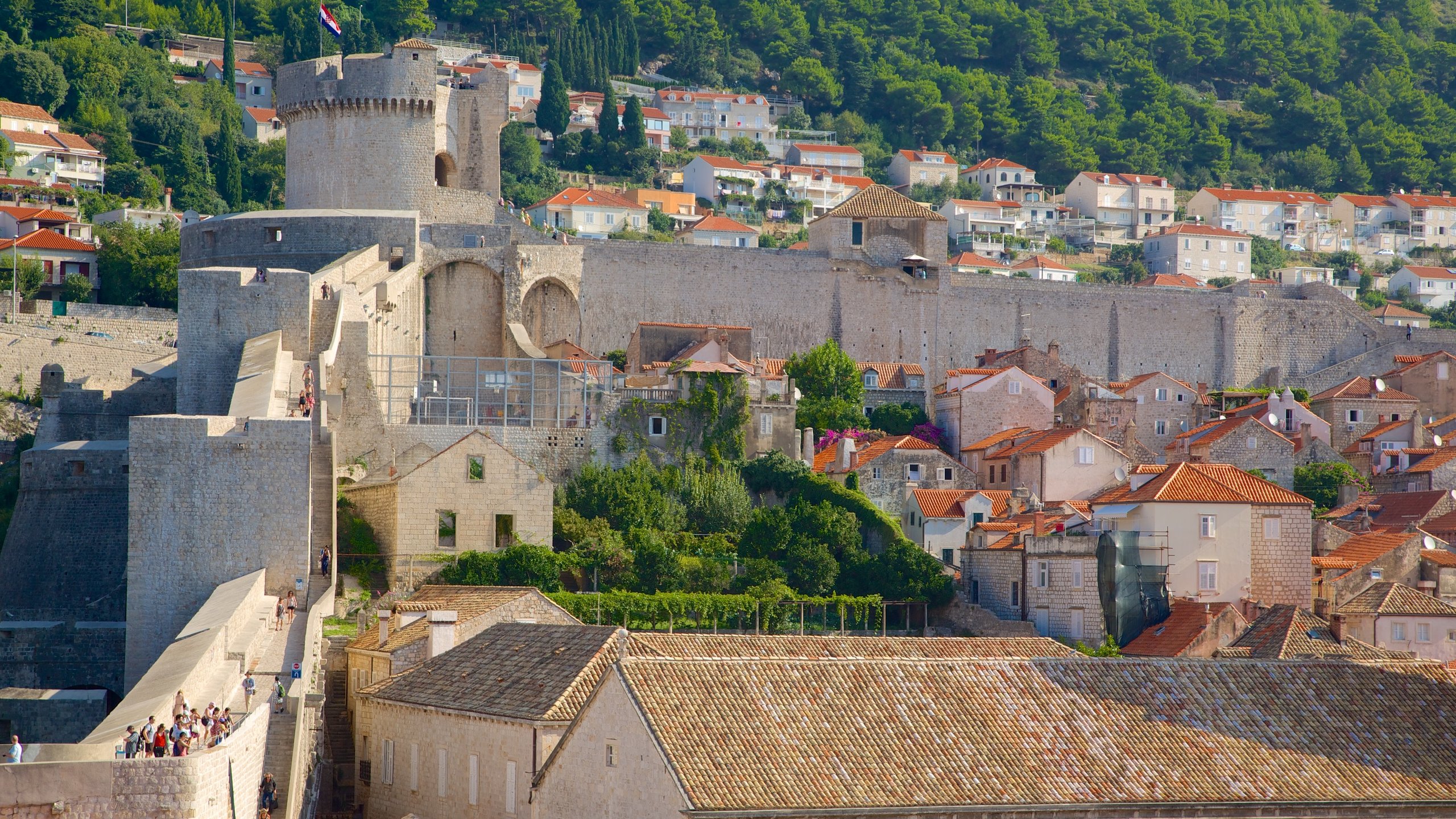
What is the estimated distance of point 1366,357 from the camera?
60750mm

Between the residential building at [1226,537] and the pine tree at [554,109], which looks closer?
the residential building at [1226,537]

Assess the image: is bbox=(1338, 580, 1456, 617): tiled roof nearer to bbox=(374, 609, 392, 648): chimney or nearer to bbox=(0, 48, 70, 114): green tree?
bbox=(374, 609, 392, 648): chimney

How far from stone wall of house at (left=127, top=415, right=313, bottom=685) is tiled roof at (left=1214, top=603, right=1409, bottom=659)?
14.6 meters

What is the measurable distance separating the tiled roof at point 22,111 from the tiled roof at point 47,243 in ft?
63.7

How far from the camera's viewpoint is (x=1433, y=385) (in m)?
58.2

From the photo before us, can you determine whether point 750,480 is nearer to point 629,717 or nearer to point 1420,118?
point 629,717

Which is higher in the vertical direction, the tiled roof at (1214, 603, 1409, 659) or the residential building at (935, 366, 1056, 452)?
the residential building at (935, 366, 1056, 452)

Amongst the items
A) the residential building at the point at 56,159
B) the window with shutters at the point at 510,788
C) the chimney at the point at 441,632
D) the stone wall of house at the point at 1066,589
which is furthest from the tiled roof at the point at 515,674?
the residential building at the point at 56,159

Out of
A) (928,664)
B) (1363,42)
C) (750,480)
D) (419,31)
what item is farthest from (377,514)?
(1363,42)

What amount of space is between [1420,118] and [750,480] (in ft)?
304

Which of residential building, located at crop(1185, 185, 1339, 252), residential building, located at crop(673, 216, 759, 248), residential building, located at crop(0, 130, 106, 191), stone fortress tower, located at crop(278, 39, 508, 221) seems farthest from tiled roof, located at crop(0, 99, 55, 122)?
residential building, located at crop(1185, 185, 1339, 252)

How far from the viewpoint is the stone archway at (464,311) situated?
46312 mm

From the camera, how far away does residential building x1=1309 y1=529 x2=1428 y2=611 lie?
40438 mm

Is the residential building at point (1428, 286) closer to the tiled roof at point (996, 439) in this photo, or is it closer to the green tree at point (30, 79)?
the tiled roof at point (996, 439)
